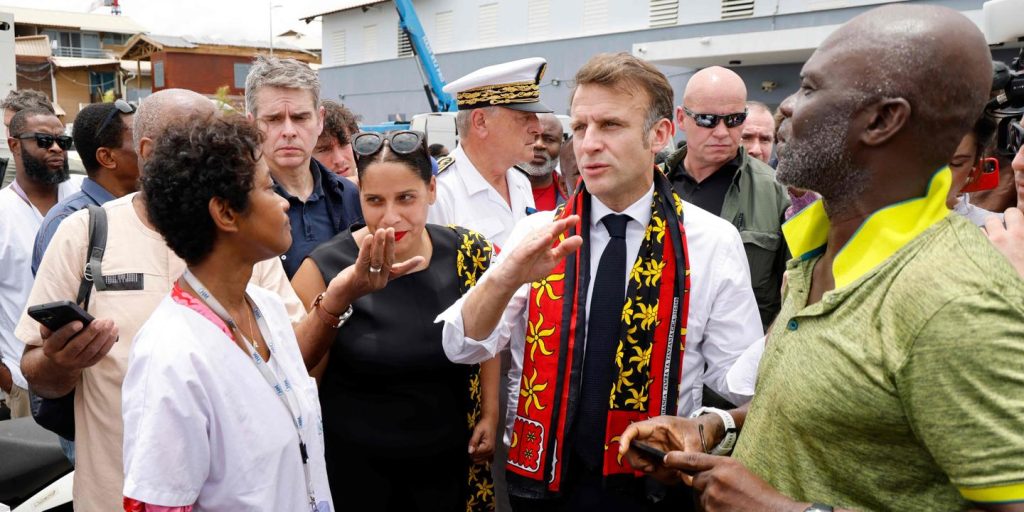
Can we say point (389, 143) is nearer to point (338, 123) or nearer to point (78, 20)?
point (338, 123)

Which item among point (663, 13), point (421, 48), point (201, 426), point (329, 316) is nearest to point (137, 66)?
point (421, 48)

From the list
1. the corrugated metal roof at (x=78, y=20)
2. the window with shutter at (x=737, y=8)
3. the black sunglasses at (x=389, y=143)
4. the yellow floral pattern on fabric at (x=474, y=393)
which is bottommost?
the yellow floral pattern on fabric at (x=474, y=393)

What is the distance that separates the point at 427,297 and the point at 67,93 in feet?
131

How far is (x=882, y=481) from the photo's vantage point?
1.48 meters

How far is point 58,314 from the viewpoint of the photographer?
2.07 meters

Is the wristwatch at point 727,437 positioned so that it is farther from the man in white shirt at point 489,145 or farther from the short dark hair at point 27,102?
the short dark hair at point 27,102

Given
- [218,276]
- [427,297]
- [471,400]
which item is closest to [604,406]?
[471,400]

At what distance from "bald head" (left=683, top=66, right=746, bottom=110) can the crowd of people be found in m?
0.15

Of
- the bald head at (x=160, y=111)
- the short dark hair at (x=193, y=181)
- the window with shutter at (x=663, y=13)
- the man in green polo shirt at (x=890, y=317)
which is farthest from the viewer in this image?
the window with shutter at (x=663, y=13)

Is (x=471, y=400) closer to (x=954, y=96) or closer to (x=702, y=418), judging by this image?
(x=702, y=418)

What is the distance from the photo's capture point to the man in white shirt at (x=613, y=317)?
239 cm

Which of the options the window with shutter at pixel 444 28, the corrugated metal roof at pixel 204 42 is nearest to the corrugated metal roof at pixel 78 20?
the corrugated metal roof at pixel 204 42

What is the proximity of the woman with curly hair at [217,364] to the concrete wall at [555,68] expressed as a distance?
7590 mm

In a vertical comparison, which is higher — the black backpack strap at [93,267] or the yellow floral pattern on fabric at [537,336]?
the black backpack strap at [93,267]
